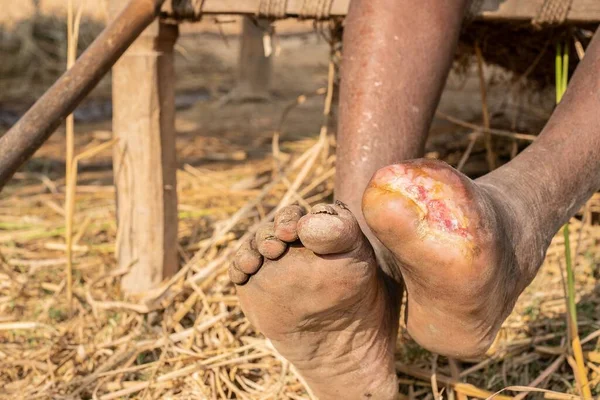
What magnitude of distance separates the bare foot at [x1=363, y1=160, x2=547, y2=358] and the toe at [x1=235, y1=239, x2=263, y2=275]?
0.15m

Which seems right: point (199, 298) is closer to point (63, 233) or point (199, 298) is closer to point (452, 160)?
point (63, 233)

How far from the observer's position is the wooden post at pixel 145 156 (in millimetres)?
1601

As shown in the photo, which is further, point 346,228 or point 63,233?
point 63,233

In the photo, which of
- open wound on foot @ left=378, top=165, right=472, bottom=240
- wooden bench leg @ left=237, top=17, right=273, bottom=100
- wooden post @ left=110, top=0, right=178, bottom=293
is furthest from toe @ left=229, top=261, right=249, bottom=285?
wooden bench leg @ left=237, top=17, right=273, bottom=100

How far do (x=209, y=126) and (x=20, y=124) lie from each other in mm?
2509

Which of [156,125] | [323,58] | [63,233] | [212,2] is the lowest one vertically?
[323,58]

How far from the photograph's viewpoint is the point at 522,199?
108 centimetres

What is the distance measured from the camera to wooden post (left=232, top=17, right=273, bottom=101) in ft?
13.3

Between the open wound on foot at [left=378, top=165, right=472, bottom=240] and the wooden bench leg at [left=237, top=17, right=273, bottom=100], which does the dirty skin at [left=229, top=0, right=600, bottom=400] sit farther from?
the wooden bench leg at [left=237, top=17, right=273, bottom=100]

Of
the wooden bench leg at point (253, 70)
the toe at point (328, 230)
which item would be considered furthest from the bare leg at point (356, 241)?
the wooden bench leg at point (253, 70)

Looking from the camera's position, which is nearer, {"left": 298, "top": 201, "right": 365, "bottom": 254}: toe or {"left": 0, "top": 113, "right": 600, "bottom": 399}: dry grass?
{"left": 298, "top": 201, "right": 365, "bottom": 254}: toe

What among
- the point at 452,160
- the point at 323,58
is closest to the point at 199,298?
the point at 452,160

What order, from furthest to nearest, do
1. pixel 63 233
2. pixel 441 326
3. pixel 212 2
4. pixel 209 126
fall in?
1. pixel 209 126
2. pixel 63 233
3. pixel 212 2
4. pixel 441 326

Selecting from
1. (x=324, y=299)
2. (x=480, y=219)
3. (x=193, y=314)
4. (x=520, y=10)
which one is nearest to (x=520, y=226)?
(x=480, y=219)
